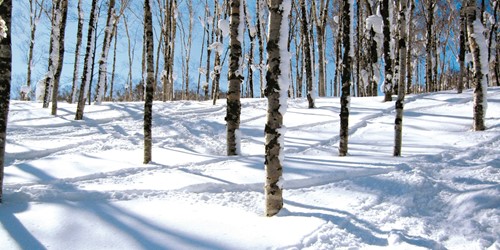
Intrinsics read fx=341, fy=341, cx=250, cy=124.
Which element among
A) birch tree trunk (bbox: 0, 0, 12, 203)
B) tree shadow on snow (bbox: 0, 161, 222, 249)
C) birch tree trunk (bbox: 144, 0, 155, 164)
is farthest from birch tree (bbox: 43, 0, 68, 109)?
birch tree trunk (bbox: 0, 0, 12, 203)

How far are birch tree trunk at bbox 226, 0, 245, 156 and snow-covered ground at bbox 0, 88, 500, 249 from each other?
0.88 m

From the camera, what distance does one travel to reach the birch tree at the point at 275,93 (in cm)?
421

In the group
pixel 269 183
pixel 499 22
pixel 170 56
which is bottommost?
pixel 269 183

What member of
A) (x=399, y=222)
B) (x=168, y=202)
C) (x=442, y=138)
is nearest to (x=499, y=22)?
(x=442, y=138)

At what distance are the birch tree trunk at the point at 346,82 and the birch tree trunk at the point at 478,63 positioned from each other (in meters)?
4.05

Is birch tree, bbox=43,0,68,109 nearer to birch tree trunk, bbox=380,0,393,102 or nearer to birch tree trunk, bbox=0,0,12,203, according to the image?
birch tree trunk, bbox=0,0,12,203

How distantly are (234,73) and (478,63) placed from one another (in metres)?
6.74

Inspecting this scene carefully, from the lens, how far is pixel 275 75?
4.22 metres

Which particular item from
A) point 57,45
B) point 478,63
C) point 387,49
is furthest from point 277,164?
point 57,45

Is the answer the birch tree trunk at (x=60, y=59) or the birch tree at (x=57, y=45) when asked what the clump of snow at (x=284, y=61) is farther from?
the birch tree trunk at (x=60, y=59)

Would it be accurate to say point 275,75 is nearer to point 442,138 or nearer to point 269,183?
point 269,183

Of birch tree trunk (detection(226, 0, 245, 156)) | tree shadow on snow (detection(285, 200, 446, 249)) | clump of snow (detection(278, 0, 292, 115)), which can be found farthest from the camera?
birch tree trunk (detection(226, 0, 245, 156))

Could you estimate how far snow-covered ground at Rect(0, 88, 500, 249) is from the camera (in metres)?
3.56

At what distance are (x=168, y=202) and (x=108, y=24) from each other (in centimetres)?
1372
